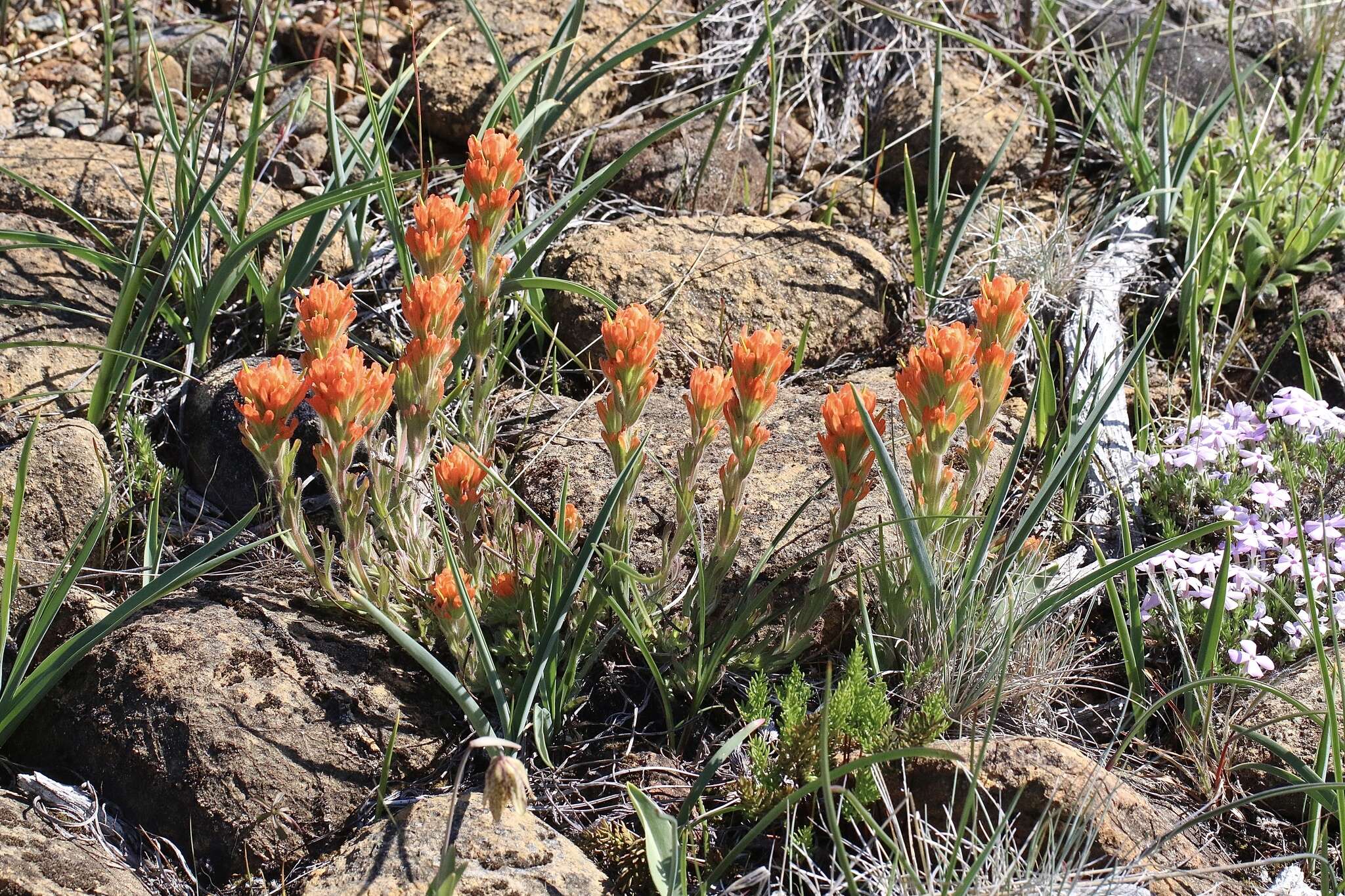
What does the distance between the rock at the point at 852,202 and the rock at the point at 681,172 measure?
0.23 m

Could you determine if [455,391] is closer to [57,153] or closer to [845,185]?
[57,153]

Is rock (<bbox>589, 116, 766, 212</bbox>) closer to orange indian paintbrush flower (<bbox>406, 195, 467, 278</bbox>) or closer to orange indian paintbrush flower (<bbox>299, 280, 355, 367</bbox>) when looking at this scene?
orange indian paintbrush flower (<bbox>406, 195, 467, 278</bbox>)

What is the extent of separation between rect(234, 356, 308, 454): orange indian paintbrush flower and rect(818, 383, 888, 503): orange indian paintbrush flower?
39.1 inches

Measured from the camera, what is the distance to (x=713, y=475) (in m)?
2.71

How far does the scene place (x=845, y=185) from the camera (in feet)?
13.4

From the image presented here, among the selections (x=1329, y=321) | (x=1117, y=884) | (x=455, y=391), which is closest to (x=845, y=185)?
(x=1329, y=321)

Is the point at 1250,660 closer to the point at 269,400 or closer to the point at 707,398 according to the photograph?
the point at 707,398

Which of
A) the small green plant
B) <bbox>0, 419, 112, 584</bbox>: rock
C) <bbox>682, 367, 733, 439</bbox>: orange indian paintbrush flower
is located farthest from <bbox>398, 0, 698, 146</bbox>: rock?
the small green plant

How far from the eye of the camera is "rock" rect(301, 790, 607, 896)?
1.87m

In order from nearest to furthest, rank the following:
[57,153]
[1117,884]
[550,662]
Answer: [1117,884], [550,662], [57,153]

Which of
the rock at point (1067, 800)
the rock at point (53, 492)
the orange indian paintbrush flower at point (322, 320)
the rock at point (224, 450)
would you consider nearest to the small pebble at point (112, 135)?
the rock at point (224, 450)

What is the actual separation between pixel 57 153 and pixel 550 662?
254cm

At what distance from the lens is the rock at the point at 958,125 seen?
404cm

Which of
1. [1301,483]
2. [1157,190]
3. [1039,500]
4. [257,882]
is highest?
[1157,190]
